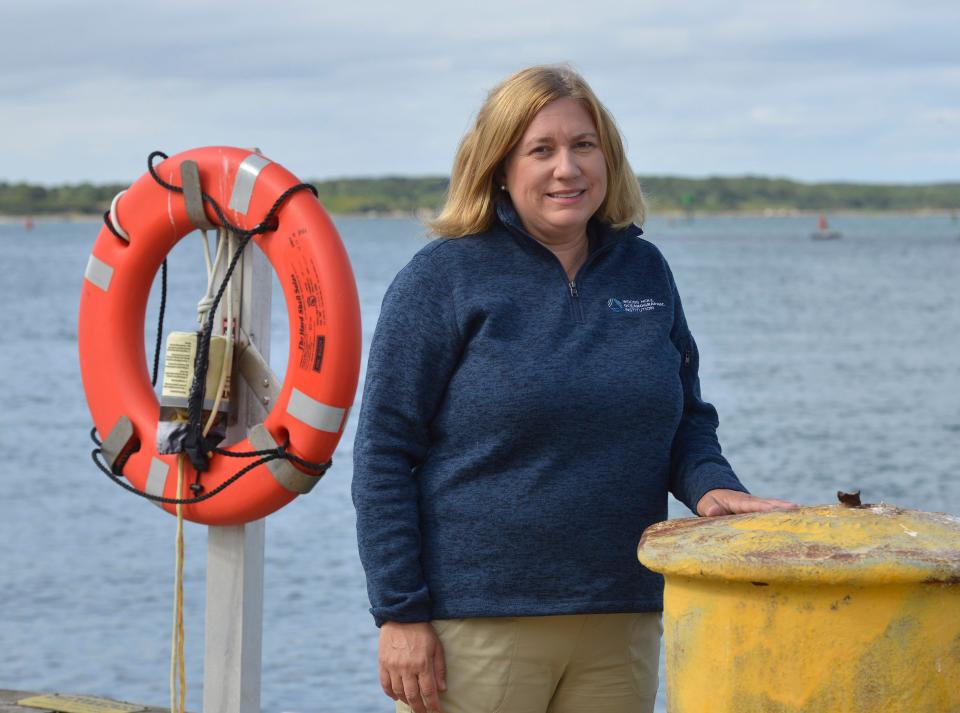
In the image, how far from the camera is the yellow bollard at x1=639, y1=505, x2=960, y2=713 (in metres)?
1.60

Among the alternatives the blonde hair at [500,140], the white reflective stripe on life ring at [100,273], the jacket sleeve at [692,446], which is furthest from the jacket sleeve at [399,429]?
the white reflective stripe on life ring at [100,273]

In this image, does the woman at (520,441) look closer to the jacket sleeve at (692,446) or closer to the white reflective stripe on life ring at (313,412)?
the jacket sleeve at (692,446)

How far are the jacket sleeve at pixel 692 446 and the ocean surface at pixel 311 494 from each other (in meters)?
0.50

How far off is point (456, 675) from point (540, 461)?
316 mm

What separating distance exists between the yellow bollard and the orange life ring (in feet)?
3.87

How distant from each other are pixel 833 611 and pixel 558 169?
0.69 meters

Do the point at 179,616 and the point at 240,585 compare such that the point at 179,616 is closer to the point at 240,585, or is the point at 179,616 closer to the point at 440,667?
the point at 240,585

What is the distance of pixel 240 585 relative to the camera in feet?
9.23

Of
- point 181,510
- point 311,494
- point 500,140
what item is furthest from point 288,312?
point 311,494

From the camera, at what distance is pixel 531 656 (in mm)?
1965

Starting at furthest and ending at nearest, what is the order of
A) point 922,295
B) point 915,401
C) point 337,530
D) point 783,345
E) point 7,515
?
point 922,295 → point 783,345 → point 915,401 → point 7,515 → point 337,530

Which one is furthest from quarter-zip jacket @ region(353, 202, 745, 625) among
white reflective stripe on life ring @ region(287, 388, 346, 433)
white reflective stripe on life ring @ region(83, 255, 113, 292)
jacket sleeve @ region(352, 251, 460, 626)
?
white reflective stripe on life ring @ region(83, 255, 113, 292)

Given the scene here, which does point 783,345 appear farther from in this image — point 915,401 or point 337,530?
point 337,530

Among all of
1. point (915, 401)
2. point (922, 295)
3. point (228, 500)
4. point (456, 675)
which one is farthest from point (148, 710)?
point (922, 295)
